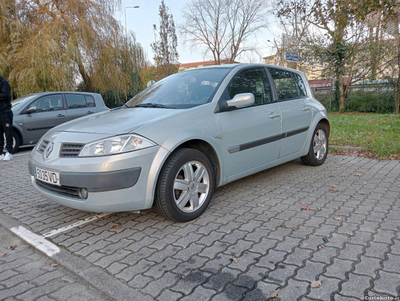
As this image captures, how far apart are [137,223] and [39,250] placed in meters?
0.93

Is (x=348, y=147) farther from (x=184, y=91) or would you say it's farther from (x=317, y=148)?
(x=184, y=91)

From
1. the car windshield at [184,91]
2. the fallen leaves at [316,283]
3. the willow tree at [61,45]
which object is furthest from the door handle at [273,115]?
the willow tree at [61,45]

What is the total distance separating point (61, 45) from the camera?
1536 centimetres

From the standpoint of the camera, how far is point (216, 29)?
1421 inches

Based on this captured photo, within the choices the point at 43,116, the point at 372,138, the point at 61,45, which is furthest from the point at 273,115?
the point at 61,45

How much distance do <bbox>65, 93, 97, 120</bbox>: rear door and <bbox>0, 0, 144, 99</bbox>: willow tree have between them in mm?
5757

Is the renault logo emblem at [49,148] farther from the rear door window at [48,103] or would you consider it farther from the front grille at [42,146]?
the rear door window at [48,103]

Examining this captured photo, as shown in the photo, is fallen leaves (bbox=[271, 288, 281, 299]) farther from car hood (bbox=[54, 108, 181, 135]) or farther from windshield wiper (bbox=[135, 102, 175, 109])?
windshield wiper (bbox=[135, 102, 175, 109])

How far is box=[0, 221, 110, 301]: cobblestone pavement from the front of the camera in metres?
2.17

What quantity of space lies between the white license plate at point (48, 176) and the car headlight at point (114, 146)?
0.35 m

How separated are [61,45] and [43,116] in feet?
28.7

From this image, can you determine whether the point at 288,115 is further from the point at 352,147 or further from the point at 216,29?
the point at 216,29

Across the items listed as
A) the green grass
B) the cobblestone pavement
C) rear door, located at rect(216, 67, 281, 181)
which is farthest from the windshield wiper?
the green grass

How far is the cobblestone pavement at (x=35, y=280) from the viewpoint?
7.12ft
